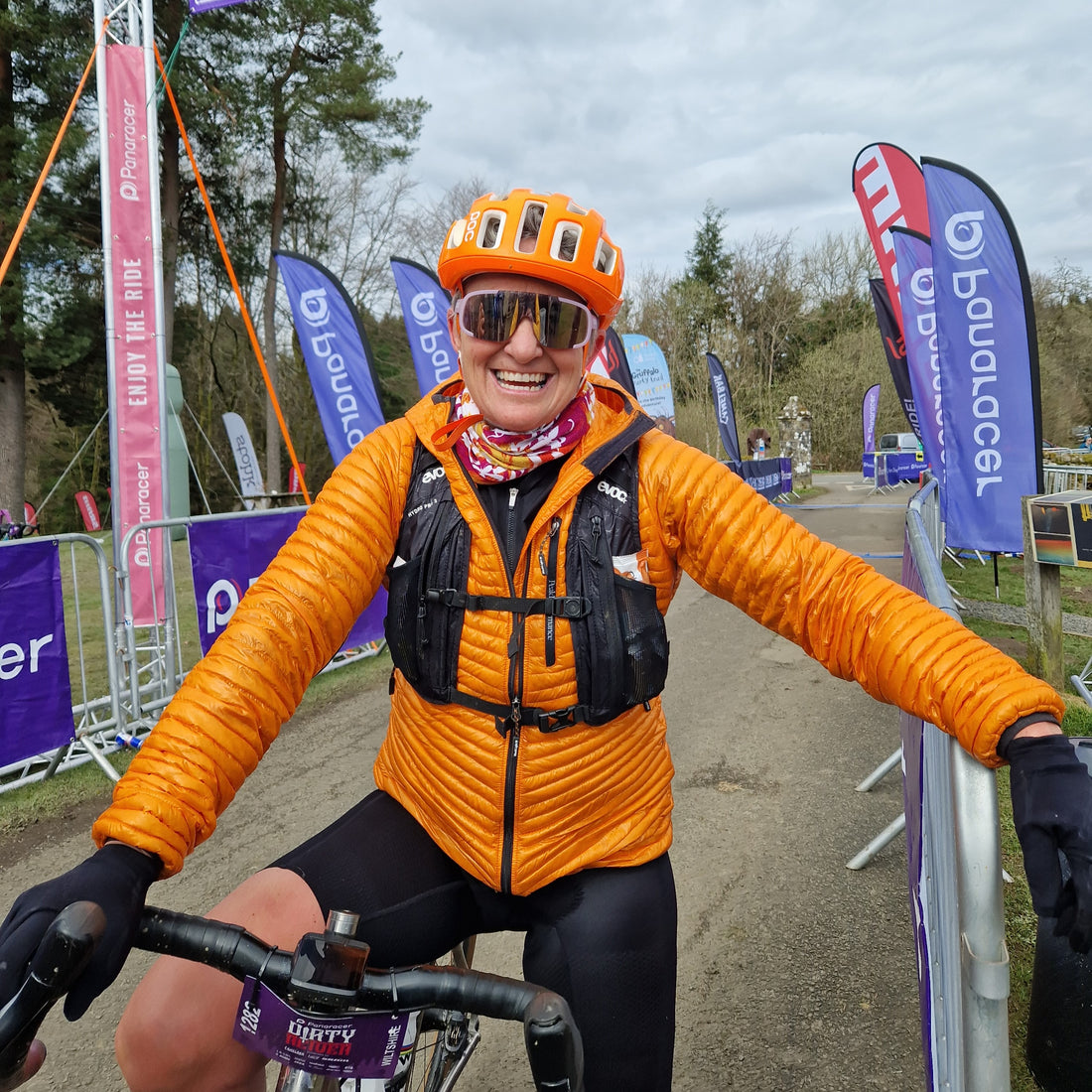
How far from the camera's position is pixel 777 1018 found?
8.88ft

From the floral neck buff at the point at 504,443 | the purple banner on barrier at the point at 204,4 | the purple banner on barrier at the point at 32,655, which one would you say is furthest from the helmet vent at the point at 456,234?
the purple banner on barrier at the point at 204,4

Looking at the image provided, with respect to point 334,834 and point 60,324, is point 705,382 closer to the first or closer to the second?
point 60,324

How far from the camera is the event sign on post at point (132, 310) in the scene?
222 inches

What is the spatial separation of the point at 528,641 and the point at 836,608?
2.02ft

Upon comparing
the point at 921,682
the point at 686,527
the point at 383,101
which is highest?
the point at 383,101

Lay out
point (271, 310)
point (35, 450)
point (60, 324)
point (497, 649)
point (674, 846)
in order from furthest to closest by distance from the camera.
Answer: point (35, 450)
point (271, 310)
point (60, 324)
point (674, 846)
point (497, 649)

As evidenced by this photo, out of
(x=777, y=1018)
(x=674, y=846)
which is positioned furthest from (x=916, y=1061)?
(x=674, y=846)

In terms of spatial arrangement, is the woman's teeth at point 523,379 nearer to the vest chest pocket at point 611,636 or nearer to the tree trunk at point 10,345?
the vest chest pocket at point 611,636

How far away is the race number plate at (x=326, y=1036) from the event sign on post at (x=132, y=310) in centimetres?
503

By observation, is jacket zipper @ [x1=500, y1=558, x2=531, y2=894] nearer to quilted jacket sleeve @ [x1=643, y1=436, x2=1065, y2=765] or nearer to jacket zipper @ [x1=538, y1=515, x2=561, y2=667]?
jacket zipper @ [x1=538, y1=515, x2=561, y2=667]

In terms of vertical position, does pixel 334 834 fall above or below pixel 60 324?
below

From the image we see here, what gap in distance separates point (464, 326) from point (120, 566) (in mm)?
4594

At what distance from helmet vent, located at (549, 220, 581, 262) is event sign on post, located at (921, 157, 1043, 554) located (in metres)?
5.75

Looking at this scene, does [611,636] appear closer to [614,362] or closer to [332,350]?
[332,350]
